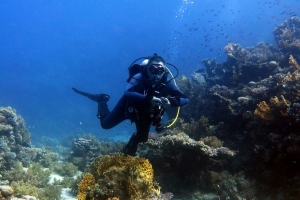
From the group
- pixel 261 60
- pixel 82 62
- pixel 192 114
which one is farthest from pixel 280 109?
pixel 82 62

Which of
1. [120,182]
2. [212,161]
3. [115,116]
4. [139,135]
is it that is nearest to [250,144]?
[212,161]

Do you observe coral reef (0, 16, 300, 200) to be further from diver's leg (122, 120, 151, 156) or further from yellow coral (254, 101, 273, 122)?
diver's leg (122, 120, 151, 156)

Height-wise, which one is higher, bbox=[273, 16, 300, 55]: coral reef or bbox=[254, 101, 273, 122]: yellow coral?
bbox=[273, 16, 300, 55]: coral reef

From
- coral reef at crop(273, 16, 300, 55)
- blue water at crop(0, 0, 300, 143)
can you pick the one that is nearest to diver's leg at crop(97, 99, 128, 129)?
coral reef at crop(273, 16, 300, 55)

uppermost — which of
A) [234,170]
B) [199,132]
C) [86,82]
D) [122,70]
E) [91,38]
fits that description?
[91,38]

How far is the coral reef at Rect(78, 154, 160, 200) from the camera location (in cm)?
356

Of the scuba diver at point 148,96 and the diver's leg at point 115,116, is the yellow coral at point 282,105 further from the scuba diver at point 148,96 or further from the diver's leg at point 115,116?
the diver's leg at point 115,116

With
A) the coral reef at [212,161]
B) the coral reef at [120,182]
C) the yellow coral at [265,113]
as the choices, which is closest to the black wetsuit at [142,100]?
the coral reef at [212,161]

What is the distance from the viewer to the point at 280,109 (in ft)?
21.7

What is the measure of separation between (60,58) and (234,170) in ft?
561

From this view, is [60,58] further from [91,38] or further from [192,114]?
[192,114]

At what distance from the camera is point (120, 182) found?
3680 millimetres

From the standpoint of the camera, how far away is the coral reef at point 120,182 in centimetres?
356

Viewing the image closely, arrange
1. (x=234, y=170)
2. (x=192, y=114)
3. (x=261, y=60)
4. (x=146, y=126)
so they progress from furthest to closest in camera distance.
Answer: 1. (x=261, y=60)
2. (x=192, y=114)
3. (x=234, y=170)
4. (x=146, y=126)
